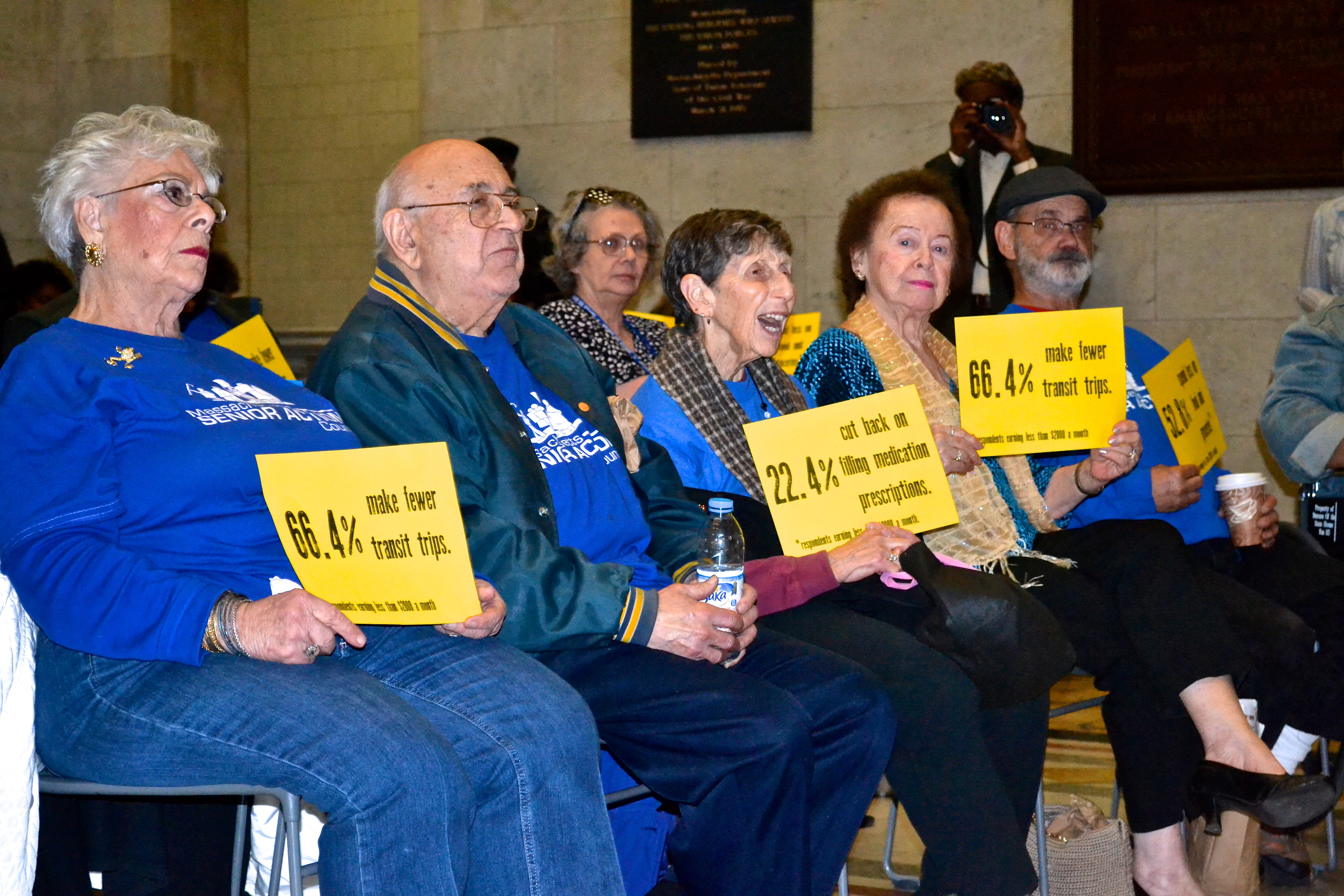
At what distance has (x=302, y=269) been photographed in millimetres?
11273

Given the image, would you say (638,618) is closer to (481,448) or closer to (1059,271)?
(481,448)

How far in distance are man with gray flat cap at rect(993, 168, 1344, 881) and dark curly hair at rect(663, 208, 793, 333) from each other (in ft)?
2.54

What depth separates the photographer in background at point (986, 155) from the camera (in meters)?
5.81

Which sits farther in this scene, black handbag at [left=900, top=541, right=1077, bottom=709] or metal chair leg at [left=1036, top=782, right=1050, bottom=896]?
metal chair leg at [left=1036, top=782, right=1050, bottom=896]

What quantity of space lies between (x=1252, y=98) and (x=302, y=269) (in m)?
7.82

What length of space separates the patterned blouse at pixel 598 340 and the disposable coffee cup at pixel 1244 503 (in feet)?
6.16

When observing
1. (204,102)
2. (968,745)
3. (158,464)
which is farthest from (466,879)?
(204,102)

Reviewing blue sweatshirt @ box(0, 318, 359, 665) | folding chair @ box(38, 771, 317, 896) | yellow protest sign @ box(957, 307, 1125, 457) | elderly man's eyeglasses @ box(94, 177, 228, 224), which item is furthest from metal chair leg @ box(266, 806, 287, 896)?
yellow protest sign @ box(957, 307, 1125, 457)

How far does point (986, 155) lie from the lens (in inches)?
237

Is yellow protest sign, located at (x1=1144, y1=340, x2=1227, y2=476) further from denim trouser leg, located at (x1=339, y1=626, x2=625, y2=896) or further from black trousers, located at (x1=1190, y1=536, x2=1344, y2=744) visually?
denim trouser leg, located at (x1=339, y1=626, x2=625, y2=896)

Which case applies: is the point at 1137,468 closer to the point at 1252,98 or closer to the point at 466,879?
the point at 466,879

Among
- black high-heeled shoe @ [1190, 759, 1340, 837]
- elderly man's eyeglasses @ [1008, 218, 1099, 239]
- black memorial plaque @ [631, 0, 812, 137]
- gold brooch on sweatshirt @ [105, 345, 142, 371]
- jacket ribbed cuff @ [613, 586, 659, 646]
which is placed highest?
black memorial plaque @ [631, 0, 812, 137]

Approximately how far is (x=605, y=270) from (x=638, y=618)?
2.52 m

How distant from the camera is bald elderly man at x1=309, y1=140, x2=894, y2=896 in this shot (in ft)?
8.12
